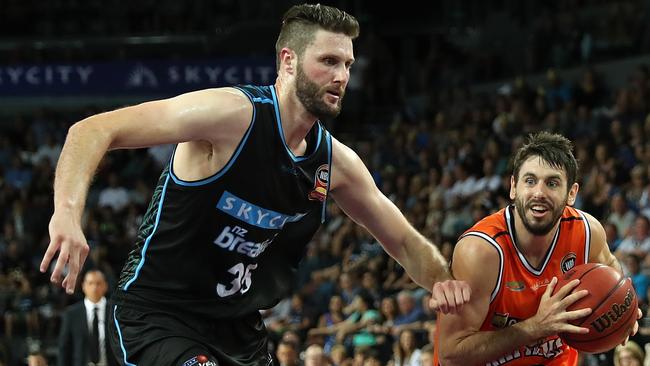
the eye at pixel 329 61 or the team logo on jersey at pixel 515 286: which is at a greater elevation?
the eye at pixel 329 61

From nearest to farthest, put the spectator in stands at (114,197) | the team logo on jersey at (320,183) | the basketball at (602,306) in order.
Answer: the team logo on jersey at (320,183)
the basketball at (602,306)
the spectator in stands at (114,197)

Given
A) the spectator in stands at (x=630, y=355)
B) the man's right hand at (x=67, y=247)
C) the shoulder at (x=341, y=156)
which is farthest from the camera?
the spectator in stands at (x=630, y=355)

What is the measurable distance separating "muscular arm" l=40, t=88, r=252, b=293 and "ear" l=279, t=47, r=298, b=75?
24 centimetres

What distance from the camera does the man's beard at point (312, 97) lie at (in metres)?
4.37

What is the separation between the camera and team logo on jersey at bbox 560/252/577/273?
541 centimetres

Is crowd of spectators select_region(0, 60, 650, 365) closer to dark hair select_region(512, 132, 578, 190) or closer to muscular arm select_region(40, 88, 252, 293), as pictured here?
dark hair select_region(512, 132, 578, 190)

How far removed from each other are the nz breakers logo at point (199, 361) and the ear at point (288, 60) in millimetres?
1229

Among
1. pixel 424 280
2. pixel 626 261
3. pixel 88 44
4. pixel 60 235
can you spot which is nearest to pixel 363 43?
pixel 88 44

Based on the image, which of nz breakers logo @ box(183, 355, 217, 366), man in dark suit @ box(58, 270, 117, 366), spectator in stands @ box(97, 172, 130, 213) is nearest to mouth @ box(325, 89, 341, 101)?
nz breakers logo @ box(183, 355, 217, 366)

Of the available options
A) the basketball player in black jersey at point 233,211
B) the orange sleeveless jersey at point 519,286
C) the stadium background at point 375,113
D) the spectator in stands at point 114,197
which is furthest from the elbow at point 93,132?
the spectator in stands at point 114,197

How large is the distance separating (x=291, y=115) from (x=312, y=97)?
0.50 ft

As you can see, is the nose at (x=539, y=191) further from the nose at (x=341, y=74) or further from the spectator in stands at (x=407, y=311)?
the spectator in stands at (x=407, y=311)

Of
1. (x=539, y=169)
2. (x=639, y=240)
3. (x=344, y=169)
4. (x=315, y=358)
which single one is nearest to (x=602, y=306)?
(x=539, y=169)

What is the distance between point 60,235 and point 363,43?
16.7 metres
